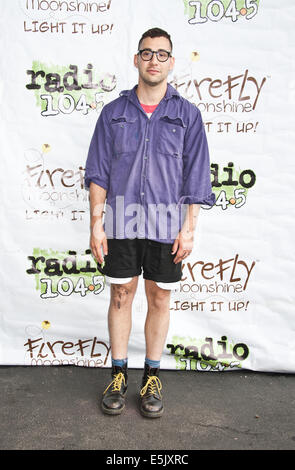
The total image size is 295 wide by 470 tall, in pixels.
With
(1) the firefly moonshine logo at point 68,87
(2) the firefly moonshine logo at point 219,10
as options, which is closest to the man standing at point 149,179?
(1) the firefly moonshine logo at point 68,87

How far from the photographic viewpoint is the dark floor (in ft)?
7.24

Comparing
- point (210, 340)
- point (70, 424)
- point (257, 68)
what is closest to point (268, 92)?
point (257, 68)

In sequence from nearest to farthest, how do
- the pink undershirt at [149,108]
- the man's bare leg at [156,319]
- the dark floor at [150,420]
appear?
the dark floor at [150,420], the pink undershirt at [149,108], the man's bare leg at [156,319]

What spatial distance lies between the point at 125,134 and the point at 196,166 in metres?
0.41

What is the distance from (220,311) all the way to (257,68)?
1.57 metres

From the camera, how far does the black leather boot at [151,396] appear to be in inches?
95.0

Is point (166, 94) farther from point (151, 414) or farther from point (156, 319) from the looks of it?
point (151, 414)

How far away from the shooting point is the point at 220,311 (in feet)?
10.0

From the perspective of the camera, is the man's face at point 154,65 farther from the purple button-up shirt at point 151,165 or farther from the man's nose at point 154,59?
the purple button-up shirt at point 151,165

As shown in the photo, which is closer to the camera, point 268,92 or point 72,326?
point 268,92

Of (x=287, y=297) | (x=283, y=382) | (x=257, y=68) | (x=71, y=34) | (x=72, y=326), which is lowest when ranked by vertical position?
(x=283, y=382)

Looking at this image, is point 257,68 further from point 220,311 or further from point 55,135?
point 220,311

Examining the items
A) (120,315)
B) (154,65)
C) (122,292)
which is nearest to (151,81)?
(154,65)

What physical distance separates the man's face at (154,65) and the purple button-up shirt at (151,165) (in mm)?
119
